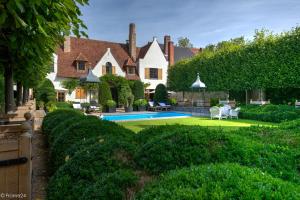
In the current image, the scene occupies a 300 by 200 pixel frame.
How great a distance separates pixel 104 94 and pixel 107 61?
238 inches

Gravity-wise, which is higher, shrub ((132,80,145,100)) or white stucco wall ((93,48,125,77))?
white stucco wall ((93,48,125,77))

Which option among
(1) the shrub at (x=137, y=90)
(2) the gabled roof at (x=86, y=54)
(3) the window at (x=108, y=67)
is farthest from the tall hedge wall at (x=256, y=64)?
(2) the gabled roof at (x=86, y=54)

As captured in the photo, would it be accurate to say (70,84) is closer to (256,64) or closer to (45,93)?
(45,93)

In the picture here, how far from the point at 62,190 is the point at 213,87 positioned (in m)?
27.2

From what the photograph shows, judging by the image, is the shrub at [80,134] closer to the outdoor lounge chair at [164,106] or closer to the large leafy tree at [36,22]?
the large leafy tree at [36,22]

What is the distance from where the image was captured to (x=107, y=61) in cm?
3594

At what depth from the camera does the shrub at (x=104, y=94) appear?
103 feet

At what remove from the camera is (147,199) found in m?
2.21

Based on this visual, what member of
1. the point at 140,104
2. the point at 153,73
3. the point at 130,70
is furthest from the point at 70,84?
the point at 153,73

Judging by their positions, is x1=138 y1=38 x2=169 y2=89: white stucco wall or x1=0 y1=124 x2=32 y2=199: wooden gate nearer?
x1=0 y1=124 x2=32 y2=199: wooden gate

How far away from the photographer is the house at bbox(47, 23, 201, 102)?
33438 millimetres

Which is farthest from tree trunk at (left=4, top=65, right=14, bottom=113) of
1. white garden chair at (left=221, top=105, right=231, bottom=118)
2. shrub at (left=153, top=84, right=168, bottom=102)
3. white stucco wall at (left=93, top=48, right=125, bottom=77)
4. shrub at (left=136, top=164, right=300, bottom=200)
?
white stucco wall at (left=93, top=48, right=125, bottom=77)

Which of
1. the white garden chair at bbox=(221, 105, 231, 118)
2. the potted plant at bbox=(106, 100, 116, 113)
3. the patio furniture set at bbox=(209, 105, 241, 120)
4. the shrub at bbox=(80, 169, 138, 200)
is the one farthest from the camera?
the potted plant at bbox=(106, 100, 116, 113)

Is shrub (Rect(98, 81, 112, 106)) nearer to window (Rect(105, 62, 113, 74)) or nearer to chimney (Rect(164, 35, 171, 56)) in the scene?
window (Rect(105, 62, 113, 74))
